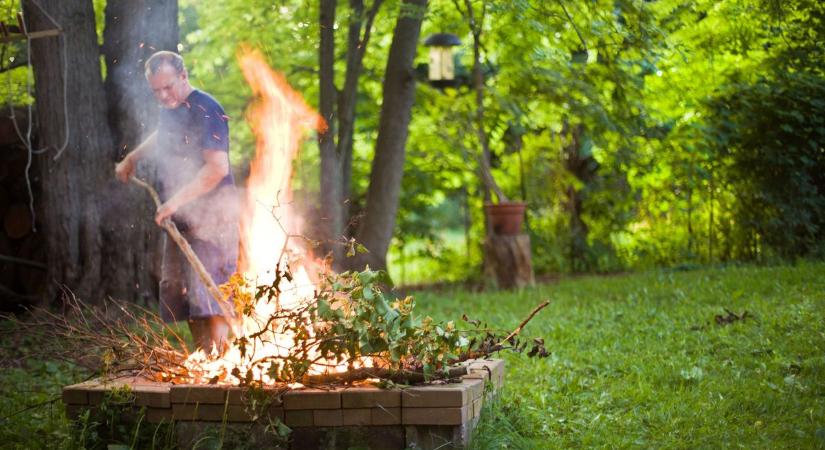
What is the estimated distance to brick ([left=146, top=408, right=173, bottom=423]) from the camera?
12.5 ft

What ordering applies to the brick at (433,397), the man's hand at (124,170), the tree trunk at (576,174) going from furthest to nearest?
the tree trunk at (576,174), the man's hand at (124,170), the brick at (433,397)

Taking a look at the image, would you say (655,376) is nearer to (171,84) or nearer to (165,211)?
(165,211)

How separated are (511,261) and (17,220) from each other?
5249 millimetres

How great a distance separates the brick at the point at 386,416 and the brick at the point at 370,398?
0.7 inches

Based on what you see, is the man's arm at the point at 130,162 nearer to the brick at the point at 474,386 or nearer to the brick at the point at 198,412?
the brick at the point at 198,412

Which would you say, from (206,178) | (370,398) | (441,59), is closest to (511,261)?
(441,59)

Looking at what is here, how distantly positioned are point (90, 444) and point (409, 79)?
6197mm

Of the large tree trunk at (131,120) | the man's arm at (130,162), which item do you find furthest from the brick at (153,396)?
the large tree trunk at (131,120)

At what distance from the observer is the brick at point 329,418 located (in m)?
3.57

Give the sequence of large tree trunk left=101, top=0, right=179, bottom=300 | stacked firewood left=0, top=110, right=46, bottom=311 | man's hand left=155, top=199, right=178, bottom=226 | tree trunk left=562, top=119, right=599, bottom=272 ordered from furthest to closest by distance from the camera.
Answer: tree trunk left=562, top=119, right=599, bottom=272 → stacked firewood left=0, top=110, right=46, bottom=311 → large tree trunk left=101, top=0, right=179, bottom=300 → man's hand left=155, top=199, right=178, bottom=226

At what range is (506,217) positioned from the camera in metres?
10.1

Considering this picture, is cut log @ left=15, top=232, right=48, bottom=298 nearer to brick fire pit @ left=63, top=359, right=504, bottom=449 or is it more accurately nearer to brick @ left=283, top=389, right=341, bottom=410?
brick fire pit @ left=63, top=359, right=504, bottom=449

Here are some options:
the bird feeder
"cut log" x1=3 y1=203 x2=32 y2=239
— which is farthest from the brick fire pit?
the bird feeder

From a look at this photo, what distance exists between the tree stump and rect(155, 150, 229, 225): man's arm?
556 cm
